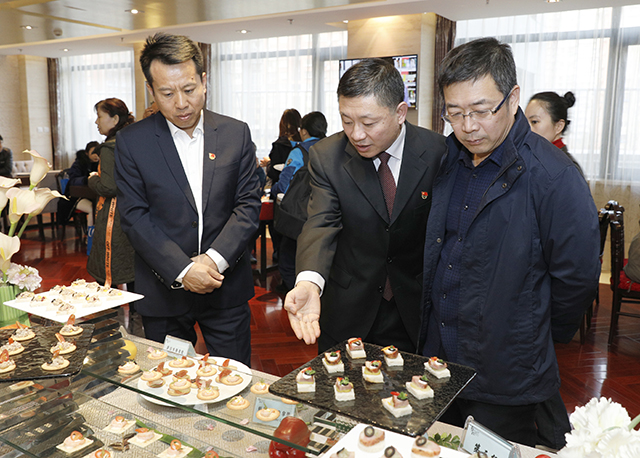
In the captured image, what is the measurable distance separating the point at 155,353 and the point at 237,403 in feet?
1.35

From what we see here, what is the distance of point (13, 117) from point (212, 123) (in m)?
13.7

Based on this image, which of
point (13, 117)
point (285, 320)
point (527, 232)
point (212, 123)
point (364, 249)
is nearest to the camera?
point (527, 232)

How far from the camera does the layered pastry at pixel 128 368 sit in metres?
1.33

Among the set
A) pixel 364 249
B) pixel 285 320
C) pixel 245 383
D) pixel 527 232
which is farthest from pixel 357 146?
pixel 285 320

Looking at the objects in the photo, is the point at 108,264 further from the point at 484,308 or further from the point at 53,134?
the point at 53,134

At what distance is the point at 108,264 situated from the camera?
135 inches

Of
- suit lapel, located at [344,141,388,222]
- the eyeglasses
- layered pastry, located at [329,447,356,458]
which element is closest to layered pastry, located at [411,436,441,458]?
layered pastry, located at [329,447,356,458]

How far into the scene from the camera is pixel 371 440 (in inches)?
39.5

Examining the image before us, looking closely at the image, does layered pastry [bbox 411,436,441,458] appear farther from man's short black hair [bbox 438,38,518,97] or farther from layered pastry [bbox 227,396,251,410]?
man's short black hair [bbox 438,38,518,97]

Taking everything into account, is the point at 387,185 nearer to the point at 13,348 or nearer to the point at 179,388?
the point at 179,388

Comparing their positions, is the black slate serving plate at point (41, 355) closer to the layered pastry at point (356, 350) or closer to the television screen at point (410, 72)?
the layered pastry at point (356, 350)

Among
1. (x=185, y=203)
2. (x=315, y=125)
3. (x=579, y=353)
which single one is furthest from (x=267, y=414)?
(x=315, y=125)

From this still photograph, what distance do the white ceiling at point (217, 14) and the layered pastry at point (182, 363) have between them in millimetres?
5960

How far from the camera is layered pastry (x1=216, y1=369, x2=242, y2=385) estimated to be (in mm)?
1268
